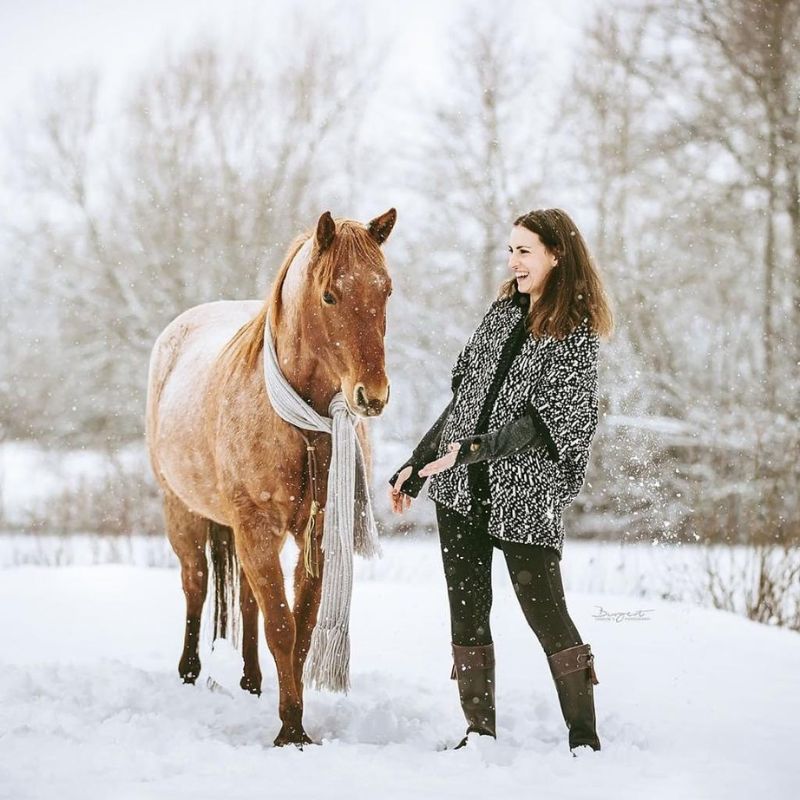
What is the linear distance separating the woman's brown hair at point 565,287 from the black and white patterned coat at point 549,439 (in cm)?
3

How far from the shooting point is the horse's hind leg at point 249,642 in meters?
4.16

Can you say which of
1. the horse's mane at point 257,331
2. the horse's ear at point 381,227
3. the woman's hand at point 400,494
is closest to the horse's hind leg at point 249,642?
the horse's mane at point 257,331

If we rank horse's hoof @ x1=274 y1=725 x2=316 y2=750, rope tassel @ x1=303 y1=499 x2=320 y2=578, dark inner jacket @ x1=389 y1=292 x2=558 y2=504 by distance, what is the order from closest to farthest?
dark inner jacket @ x1=389 y1=292 x2=558 y2=504 → horse's hoof @ x1=274 y1=725 x2=316 y2=750 → rope tassel @ x1=303 y1=499 x2=320 y2=578

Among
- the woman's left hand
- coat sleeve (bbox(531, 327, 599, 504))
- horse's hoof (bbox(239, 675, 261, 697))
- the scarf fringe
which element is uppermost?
coat sleeve (bbox(531, 327, 599, 504))

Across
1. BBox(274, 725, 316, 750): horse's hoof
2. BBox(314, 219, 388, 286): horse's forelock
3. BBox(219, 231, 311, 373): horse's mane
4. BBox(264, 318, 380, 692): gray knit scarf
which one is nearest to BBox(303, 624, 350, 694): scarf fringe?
BBox(264, 318, 380, 692): gray knit scarf

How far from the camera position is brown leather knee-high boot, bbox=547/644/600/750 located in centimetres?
272

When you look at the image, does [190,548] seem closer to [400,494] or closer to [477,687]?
[400,494]

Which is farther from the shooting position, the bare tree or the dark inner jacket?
the bare tree

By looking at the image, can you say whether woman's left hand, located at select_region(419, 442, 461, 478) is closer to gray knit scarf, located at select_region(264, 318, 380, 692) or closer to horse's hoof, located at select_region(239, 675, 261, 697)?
gray knit scarf, located at select_region(264, 318, 380, 692)

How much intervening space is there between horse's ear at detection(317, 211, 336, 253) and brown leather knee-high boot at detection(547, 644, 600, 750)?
4.97 feet

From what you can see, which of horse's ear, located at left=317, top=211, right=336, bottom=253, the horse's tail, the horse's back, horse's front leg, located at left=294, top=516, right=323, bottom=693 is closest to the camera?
horse's ear, located at left=317, top=211, right=336, bottom=253

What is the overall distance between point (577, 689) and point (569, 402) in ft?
2.86

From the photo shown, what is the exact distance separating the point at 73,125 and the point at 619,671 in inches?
513

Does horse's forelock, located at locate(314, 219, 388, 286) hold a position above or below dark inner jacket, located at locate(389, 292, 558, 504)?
above
